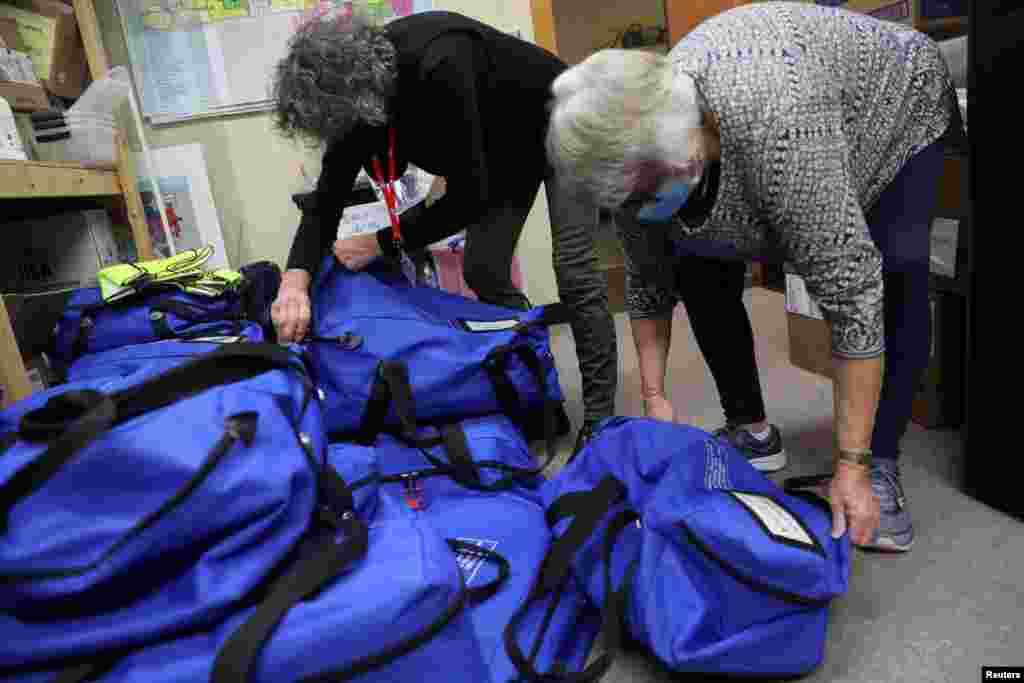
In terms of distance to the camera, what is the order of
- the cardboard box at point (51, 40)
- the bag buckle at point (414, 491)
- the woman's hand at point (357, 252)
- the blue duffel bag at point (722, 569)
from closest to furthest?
1. the blue duffel bag at point (722, 569)
2. the bag buckle at point (414, 491)
3. the woman's hand at point (357, 252)
4. the cardboard box at point (51, 40)

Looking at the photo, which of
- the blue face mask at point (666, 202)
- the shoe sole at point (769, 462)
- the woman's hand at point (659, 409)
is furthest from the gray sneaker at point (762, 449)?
the blue face mask at point (666, 202)

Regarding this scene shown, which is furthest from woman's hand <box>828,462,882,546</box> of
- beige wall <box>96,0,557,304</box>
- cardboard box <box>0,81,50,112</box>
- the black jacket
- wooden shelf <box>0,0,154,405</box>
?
cardboard box <box>0,81,50,112</box>

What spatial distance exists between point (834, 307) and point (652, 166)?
0.94 ft

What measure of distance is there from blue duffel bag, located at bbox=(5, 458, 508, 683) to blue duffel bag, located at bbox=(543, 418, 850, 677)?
0.23m

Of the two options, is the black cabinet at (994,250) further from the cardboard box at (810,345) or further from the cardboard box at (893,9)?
the cardboard box at (810,345)

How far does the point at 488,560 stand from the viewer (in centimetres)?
92

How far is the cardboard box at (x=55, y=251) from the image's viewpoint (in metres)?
1.74

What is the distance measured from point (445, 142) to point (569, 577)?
2.54 ft

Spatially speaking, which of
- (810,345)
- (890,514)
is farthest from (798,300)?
(890,514)

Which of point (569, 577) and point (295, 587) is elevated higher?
point (295, 587)

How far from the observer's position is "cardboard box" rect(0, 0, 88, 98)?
5.92 ft

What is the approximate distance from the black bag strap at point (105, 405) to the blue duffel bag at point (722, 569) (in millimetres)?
468

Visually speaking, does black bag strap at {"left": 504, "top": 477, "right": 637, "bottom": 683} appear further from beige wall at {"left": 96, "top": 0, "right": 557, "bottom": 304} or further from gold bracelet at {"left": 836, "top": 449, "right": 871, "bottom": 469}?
beige wall at {"left": 96, "top": 0, "right": 557, "bottom": 304}

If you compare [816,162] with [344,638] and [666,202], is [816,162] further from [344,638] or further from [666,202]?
[344,638]
